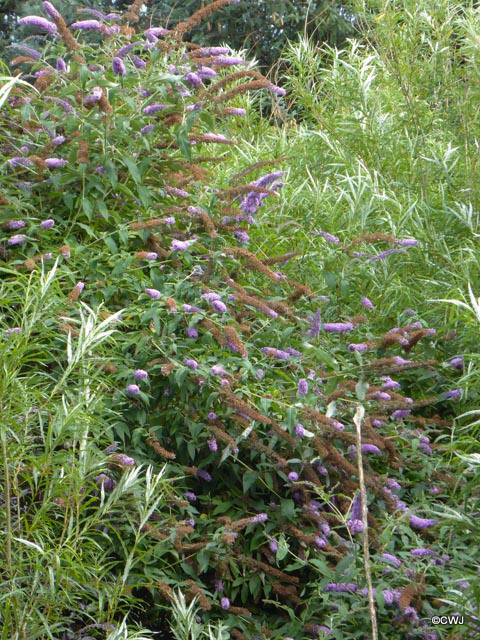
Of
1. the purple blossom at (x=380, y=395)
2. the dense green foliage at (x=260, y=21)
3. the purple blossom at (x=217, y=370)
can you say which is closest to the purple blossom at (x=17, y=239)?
the purple blossom at (x=217, y=370)

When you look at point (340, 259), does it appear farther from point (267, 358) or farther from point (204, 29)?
point (204, 29)

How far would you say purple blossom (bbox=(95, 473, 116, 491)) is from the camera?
2.61 meters

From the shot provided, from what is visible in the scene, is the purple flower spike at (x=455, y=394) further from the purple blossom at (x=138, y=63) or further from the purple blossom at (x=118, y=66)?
the purple blossom at (x=138, y=63)

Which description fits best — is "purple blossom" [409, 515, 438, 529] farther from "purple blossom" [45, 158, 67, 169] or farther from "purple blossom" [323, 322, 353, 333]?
"purple blossom" [45, 158, 67, 169]

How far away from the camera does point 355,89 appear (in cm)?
511

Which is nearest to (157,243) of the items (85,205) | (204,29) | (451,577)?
(85,205)

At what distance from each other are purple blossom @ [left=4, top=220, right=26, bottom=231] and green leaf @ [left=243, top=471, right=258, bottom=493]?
128 centimetres

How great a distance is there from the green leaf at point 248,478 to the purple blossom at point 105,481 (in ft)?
1.40

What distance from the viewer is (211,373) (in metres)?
2.95

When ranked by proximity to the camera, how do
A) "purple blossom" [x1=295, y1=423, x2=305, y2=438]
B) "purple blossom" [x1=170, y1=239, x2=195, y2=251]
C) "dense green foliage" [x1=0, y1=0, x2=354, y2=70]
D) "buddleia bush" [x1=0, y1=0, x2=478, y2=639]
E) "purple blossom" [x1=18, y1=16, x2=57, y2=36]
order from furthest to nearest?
"dense green foliage" [x1=0, y1=0, x2=354, y2=70] < "purple blossom" [x1=18, y1=16, x2=57, y2=36] < "purple blossom" [x1=170, y1=239, x2=195, y2=251] < "purple blossom" [x1=295, y1=423, x2=305, y2=438] < "buddleia bush" [x1=0, y1=0, x2=478, y2=639]

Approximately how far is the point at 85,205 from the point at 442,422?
1.60 meters

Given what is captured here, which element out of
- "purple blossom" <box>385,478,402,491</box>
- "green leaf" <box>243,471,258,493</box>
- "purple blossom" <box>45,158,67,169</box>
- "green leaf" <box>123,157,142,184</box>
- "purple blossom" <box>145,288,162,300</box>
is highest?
"green leaf" <box>123,157,142,184</box>

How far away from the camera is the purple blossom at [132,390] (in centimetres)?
281

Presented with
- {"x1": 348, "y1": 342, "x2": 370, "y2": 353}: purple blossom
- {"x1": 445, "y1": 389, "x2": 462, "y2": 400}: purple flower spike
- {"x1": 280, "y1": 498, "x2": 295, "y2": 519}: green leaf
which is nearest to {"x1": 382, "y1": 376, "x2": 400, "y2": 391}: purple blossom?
{"x1": 348, "y1": 342, "x2": 370, "y2": 353}: purple blossom
